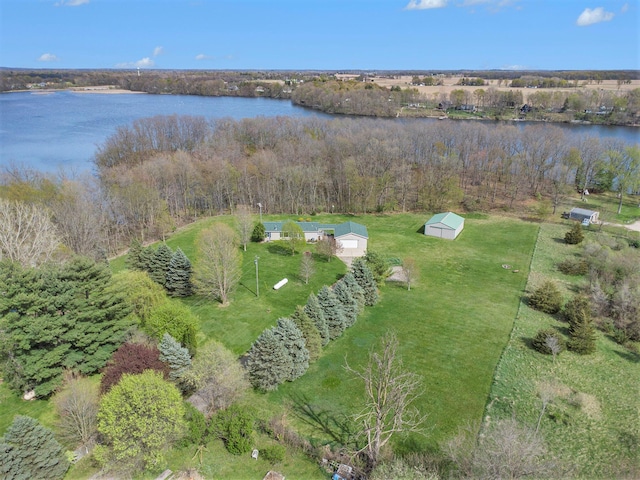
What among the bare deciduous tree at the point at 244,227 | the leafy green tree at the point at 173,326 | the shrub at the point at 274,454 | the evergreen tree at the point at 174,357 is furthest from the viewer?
the bare deciduous tree at the point at 244,227

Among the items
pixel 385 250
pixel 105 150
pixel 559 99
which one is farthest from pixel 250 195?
pixel 559 99

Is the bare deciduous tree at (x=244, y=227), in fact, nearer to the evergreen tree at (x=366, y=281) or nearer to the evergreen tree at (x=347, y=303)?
the evergreen tree at (x=366, y=281)

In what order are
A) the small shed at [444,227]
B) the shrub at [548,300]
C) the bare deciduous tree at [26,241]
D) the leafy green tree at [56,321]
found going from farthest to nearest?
the small shed at [444,227], the shrub at [548,300], the bare deciduous tree at [26,241], the leafy green tree at [56,321]

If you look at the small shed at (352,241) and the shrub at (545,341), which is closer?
the shrub at (545,341)

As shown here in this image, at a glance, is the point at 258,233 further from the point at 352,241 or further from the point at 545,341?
the point at 545,341

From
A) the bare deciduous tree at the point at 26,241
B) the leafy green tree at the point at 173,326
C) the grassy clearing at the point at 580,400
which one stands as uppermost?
the bare deciduous tree at the point at 26,241

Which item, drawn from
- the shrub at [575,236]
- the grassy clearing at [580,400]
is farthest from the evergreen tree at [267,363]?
the shrub at [575,236]

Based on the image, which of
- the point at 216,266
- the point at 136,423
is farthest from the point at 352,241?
the point at 136,423
